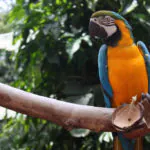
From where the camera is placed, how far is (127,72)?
116cm

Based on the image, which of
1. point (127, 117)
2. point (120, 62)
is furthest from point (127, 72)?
point (127, 117)

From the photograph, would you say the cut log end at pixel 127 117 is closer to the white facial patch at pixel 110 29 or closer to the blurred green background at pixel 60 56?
the white facial patch at pixel 110 29

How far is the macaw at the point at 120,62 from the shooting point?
1160 mm

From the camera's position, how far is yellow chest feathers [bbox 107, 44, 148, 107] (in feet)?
3.81

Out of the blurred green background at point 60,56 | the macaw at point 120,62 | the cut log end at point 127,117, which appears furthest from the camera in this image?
the blurred green background at point 60,56

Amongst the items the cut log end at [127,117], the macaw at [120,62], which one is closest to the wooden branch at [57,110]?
the cut log end at [127,117]

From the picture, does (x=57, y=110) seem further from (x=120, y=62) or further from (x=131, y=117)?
(x=120, y=62)

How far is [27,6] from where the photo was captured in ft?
6.59

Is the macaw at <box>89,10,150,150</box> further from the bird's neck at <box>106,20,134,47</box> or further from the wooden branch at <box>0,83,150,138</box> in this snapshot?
the wooden branch at <box>0,83,150,138</box>

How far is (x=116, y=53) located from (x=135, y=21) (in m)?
0.71

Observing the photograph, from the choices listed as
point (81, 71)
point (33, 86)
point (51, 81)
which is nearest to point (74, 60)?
point (81, 71)

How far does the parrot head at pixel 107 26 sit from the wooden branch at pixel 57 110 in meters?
0.37

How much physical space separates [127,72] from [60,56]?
0.83 metres

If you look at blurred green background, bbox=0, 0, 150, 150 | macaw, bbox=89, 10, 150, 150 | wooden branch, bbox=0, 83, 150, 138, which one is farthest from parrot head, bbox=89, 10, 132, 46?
blurred green background, bbox=0, 0, 150, 150
